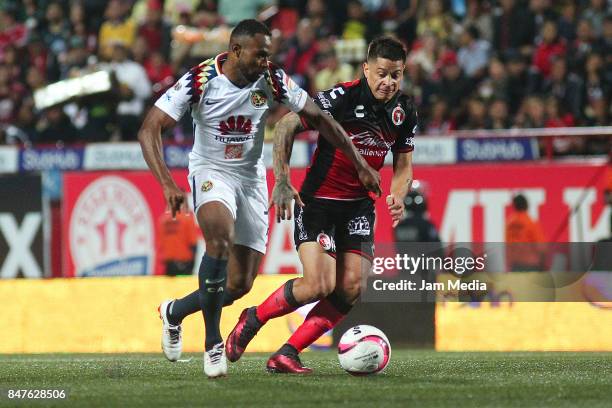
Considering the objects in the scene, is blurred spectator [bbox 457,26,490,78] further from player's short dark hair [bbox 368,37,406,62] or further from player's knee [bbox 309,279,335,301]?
player's knee [bbox 309,279,335,301]

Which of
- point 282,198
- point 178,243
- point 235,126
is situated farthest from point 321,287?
point 178,243

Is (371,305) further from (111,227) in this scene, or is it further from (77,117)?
(77,117)

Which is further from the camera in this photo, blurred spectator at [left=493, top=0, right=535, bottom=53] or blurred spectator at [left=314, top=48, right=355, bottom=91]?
blurred spectator at [left=493, top=0, right=535, bottom=53]

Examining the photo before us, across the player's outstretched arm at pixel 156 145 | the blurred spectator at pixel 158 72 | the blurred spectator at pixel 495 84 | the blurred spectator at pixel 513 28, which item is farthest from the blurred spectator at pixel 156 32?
the player's outstretched arm at pixel 156 145

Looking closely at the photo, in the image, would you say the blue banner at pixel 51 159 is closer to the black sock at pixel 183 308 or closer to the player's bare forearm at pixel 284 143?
the black sock at pixel 183 308

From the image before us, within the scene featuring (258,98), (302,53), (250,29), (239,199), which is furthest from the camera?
(302,53)

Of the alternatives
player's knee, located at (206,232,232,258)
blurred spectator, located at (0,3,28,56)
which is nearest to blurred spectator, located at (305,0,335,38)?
blurred spectator, located at (0,3,28,56)

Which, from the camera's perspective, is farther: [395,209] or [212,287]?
[395,209]

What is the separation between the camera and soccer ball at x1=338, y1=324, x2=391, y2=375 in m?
8.35

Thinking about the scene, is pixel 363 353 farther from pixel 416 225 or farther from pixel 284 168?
pixel 416 225

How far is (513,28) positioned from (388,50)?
965cm

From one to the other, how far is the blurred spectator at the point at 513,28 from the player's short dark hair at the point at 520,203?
3.64 meters

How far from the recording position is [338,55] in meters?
18.7

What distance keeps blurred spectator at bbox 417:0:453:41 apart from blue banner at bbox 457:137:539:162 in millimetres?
3504
